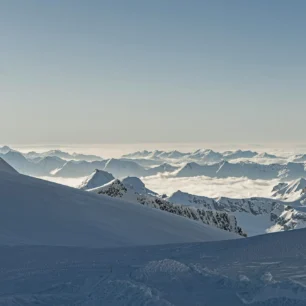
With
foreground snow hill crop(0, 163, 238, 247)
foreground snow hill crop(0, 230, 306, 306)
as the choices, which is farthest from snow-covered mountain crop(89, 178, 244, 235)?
foreground snow hill crop(0, 230, 306, 306)

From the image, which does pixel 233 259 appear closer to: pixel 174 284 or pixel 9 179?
pixel 174 284

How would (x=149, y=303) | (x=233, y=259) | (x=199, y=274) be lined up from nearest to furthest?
(x=149, y=303) → (x=199, y=274) → (x=233, y=259)

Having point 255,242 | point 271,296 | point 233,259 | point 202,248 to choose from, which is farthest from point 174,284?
point 255,242

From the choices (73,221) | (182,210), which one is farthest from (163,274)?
(182,210)

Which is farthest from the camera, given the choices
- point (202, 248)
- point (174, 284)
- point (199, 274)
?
point (202, 248)

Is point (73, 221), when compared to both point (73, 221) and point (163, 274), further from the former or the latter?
point (163, 274)

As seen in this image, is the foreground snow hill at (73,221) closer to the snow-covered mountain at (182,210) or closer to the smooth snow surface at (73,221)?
the smooth snow surface at (73,221)

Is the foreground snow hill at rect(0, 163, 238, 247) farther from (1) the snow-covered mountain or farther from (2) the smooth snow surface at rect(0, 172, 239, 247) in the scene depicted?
(1) the snow-covered mountain
